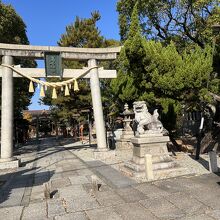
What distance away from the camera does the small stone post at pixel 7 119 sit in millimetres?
12070

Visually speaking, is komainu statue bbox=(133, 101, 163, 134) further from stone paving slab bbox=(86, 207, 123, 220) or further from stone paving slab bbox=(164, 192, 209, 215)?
stone paving slab bbox=(86, 207, 123, 220)

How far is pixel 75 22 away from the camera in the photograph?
30359mm

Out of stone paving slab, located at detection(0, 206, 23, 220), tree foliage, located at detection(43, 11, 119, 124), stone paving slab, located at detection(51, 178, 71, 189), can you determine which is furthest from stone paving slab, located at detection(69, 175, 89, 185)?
tree foliage, located at detection(43, 11, 119, 124)

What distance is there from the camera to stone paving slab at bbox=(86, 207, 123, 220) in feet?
17.3

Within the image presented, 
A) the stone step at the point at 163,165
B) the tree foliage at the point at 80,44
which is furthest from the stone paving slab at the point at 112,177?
the tree foliage at the point at 80,44

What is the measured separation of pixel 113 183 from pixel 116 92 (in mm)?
11832

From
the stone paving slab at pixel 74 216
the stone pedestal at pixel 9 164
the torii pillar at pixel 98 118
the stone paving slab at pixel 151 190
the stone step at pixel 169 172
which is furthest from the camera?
the torii pillar at pixel 98 118

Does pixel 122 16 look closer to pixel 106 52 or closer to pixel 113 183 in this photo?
pixel 106 52

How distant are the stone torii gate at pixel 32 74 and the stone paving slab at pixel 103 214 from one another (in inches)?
299

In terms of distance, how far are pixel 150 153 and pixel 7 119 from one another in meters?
6.97

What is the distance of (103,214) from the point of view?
546 cm

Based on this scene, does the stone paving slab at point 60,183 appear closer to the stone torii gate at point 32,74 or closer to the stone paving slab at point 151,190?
the stone paving slab at point 151,190

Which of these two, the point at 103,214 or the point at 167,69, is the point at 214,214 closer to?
the point at 103,214

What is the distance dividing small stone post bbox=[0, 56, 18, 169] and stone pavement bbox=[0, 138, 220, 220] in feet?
9.50
